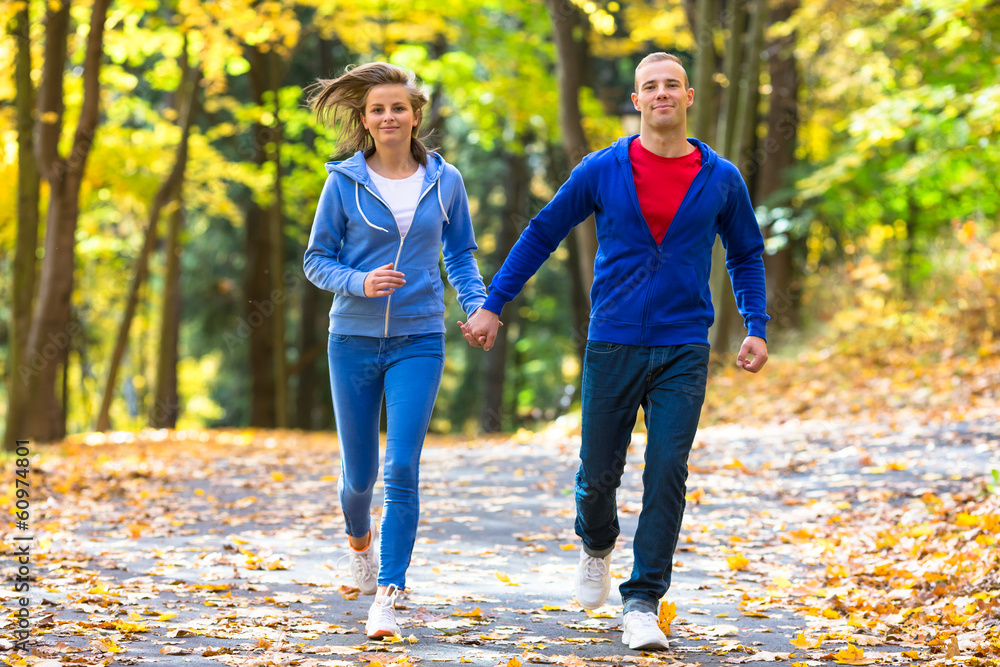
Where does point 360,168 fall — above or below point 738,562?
above

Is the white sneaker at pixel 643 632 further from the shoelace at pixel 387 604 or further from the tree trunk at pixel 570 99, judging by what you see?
the tree trunk at pixel 570 99

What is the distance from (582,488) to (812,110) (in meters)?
18.0

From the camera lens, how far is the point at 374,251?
4.37 metres

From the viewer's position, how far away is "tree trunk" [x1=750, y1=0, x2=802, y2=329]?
19.0 m

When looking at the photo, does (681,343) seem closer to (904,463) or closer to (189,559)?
(189,559)

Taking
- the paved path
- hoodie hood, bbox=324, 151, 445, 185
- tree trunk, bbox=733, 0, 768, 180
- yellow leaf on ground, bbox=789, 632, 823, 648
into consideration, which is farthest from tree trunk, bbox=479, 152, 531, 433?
yellow leaf on ground, bbox=789, 632, 823, 648

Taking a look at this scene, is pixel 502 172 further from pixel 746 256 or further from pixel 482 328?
pixel 482 328

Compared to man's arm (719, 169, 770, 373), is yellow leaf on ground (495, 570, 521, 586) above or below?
below

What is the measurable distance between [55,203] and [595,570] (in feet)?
33.9

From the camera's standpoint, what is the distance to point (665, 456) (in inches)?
161

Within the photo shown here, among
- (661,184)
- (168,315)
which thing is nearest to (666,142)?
(661,184)

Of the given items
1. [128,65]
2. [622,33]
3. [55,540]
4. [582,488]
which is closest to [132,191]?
[128,65]

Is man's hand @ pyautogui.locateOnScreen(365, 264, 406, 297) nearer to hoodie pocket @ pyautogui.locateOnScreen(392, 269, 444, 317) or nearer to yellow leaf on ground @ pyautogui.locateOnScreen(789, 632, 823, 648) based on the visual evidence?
hoodie pocket @ pyautogui.locateOnScreen(392, 269, 444, 317)

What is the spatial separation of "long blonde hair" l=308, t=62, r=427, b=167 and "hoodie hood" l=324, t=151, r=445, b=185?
60 mm
